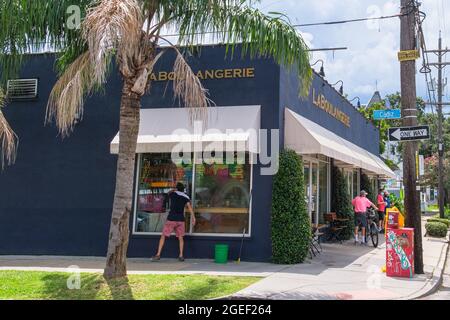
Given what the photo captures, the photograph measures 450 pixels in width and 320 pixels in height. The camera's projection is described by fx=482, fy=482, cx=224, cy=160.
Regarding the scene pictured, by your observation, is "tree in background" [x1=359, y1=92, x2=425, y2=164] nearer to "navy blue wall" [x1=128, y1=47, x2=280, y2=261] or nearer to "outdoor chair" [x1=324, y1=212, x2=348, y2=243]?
"outdoor chair" [x1=324, y1=212, x2=348, y2=243]

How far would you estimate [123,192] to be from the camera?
28.4 feet

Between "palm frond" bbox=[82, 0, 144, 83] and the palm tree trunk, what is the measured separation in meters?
1.16

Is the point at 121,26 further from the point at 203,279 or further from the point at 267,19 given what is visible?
the point at 203,279

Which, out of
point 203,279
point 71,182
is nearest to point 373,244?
point 203,279

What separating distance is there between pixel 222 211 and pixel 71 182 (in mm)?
4223

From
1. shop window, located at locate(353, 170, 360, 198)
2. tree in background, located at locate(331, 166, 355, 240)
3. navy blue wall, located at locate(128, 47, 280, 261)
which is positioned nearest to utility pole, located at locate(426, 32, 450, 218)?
shop window, located at locate(353, 170, 360, 198)

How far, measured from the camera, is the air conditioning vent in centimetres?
1366

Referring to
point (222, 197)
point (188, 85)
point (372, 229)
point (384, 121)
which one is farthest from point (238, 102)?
point (384, 121)

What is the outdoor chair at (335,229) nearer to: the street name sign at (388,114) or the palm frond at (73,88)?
the street name sign at (388,114)

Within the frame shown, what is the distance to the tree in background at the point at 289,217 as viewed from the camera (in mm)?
11102

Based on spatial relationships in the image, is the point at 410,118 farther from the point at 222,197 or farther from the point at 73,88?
the point at 73,88

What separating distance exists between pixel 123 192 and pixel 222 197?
3.91m

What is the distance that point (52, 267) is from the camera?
10.9 metres

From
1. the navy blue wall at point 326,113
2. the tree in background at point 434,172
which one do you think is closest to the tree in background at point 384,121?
the navy blue wall at point 326,113
